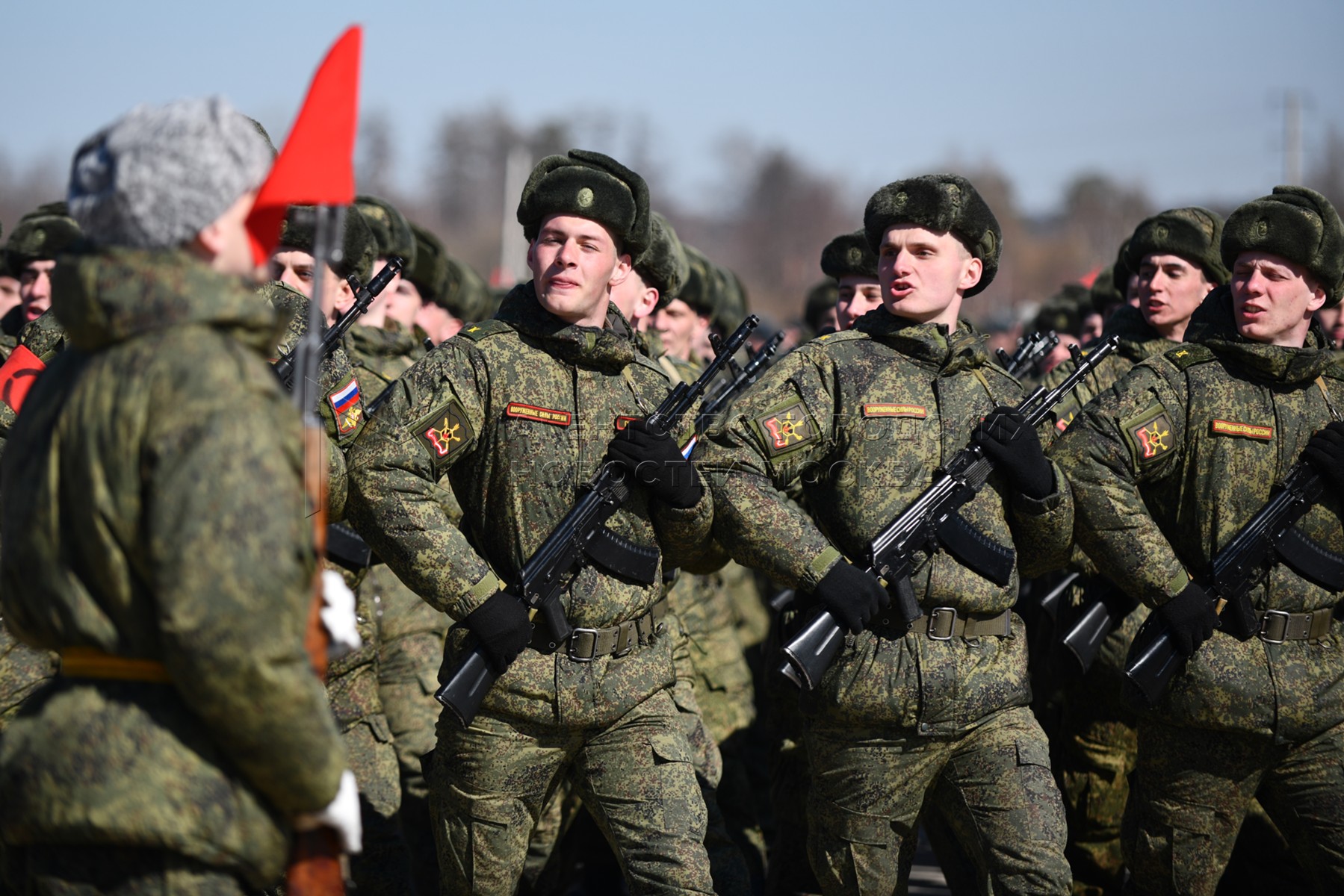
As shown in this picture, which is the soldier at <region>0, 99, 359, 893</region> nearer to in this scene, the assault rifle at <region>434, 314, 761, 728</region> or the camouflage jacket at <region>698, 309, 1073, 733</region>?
the assault rifle at <region>434, 314, 761, 728</region>

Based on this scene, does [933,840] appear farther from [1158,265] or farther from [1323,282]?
[1158,265]

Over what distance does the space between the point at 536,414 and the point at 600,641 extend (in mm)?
753

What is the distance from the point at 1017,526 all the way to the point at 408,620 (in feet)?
9.45

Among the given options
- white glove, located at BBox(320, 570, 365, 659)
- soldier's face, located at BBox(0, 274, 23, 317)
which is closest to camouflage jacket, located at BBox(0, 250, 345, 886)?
white glove, located at BBox(320, 570, 365, 659)

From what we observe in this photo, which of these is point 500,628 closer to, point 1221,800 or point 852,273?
point 1221,800

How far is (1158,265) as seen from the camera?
7.46m

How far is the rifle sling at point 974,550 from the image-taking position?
15.7ft

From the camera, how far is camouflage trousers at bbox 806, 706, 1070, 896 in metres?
4.62

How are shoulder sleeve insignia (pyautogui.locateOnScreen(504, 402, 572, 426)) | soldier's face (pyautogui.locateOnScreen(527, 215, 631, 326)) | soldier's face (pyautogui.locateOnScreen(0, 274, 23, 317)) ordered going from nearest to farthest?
shoulder sleeve insignia (pyautogui.locateOnScreen(504, 402, 572, 426)), soldier's face (pyautogui.locateOnScreen(527, 215, 631, 326)), soldier's face (pyautogui.locateOnScreen(0, 274, 23, 317))

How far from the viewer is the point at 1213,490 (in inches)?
205

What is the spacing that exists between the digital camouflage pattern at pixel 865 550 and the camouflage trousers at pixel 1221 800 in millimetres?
642

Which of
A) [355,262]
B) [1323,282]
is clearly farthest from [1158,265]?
[355,262]

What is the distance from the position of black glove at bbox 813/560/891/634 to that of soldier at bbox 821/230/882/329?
3.05m

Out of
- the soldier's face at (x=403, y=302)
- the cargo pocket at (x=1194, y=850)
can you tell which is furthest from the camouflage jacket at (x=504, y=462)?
the soldier's face at (x=403, y=302)
